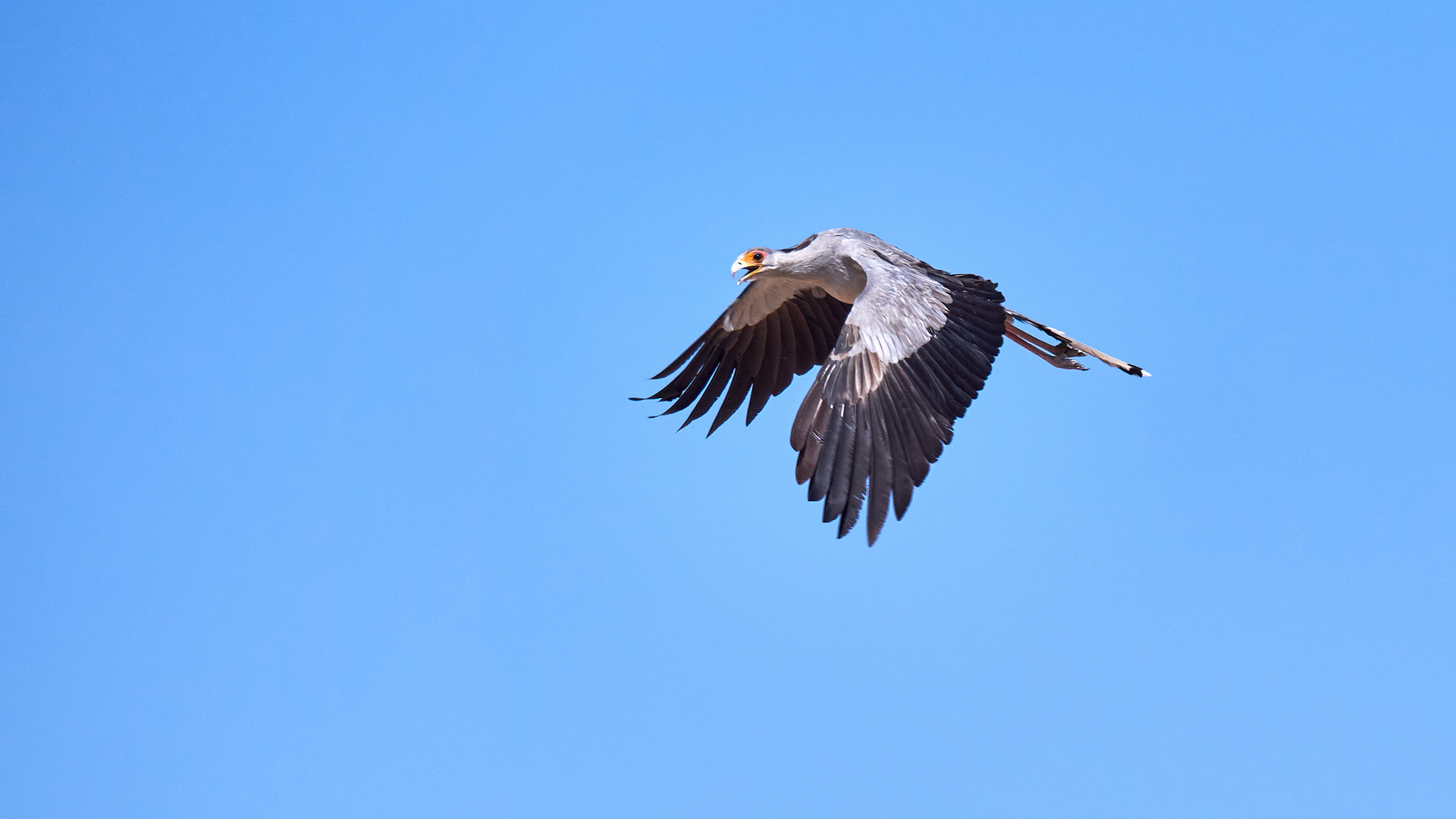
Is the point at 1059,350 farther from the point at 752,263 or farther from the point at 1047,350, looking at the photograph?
the point at 752,263

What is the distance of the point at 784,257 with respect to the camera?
11398 mm

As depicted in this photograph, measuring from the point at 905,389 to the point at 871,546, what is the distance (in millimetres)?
1629

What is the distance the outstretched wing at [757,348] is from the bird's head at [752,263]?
0.71m

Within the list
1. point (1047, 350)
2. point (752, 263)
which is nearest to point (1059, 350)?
point (1047, 350)

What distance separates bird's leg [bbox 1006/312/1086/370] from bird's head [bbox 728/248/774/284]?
86.4 inches

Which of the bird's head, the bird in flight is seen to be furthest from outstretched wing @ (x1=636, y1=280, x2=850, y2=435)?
the bird's head

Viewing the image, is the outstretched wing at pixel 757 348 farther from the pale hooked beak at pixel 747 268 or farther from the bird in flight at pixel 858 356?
the pale hooked beak at pixel 747 268

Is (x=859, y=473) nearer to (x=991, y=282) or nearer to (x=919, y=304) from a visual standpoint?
(x=919, y=304)

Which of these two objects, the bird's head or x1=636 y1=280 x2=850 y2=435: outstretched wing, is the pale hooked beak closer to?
the bird's head

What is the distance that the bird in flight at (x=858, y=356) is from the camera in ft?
27.3

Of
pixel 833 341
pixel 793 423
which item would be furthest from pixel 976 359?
pixel 833 341

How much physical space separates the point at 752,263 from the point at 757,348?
1233 mm

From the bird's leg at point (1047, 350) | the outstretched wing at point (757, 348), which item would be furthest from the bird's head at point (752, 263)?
the bird's leg at point (1047, 350)

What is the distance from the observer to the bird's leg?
36.7 feet
